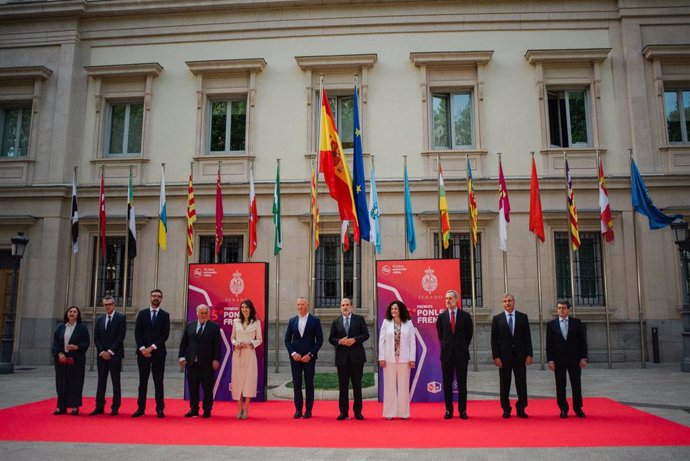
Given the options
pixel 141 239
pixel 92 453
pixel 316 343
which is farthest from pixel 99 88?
pixel 92 453

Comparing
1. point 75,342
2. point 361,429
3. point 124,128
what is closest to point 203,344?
point 75,342

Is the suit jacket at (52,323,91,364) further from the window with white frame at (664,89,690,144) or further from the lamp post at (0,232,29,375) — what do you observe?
the window with white frame at (664,89,690,144)

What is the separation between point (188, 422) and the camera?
→ 811cm

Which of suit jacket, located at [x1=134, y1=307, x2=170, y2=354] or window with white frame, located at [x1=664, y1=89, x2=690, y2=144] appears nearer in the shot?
suit jacket, located at [x1=134, y1=307, x2=170, y2=354]

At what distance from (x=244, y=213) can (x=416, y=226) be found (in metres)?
5.38

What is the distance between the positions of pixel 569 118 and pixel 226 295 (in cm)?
1247

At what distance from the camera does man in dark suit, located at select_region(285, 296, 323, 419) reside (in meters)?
8.49

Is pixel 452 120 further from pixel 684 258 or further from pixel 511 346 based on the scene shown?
pixel 511 346

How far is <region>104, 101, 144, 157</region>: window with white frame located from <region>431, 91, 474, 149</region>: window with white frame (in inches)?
384

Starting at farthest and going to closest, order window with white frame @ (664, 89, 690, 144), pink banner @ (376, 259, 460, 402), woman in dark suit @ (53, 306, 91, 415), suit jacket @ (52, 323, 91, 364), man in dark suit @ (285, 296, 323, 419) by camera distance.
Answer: window with white frame @ (664, 89, 690, 144), pink banner @ (376, 259, 460, 402), suit jacket @ (52, 323, 91, 364), woman in dark suit @ (53, 306, 91, 415), man in dark suit @ (285, 296, 323, 419)

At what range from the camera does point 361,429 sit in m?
7.47

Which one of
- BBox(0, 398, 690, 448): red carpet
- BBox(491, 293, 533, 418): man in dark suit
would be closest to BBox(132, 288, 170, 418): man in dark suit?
BBox(0, 398, 690, 448): red carpet

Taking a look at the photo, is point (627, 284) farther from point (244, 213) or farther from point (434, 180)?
point (244, 213)

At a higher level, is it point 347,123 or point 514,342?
point 347,123
